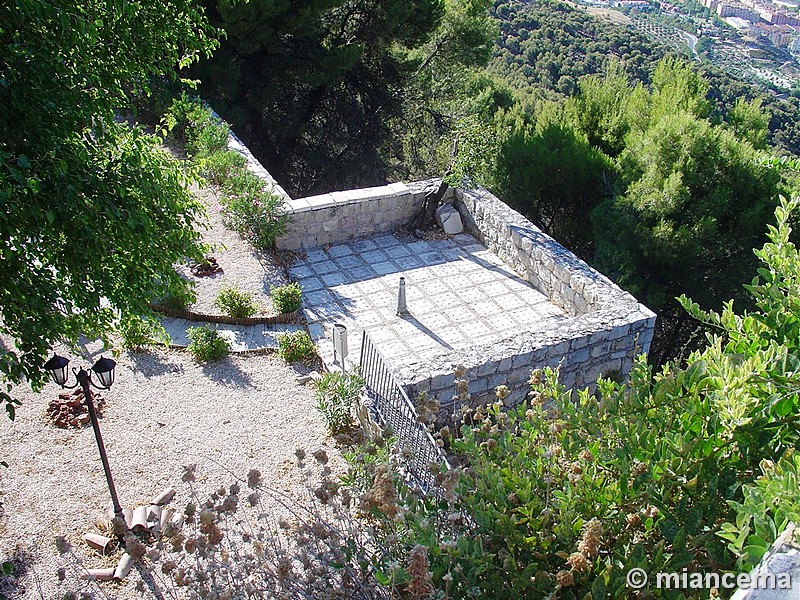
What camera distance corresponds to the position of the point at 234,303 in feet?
24.4

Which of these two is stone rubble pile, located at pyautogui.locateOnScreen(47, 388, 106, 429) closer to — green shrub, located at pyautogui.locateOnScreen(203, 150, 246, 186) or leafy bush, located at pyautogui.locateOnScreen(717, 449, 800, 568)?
green shrub, located at pyautogui.locateOnScreen(203, 150, 246, 186)

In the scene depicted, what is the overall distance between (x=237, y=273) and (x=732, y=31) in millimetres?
59429

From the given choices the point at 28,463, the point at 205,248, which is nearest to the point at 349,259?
the point at 205,248

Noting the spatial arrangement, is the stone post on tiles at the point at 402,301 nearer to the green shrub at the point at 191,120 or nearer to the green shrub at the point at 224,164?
the green shrub at the point at 224,164

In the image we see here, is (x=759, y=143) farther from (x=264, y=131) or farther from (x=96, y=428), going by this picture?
(x=96, y=428)

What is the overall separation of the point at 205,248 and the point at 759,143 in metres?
12.1

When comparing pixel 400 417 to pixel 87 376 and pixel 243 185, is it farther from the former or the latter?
pixel 243 185

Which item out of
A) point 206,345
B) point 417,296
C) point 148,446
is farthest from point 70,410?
point 417,296

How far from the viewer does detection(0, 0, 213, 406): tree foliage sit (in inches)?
148

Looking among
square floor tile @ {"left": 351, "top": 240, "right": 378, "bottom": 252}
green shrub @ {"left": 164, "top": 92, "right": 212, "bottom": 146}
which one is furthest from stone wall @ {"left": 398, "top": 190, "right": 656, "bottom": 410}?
green shrub @ {"left": 164, "top": 92, "right": 212, "bottom": 146}

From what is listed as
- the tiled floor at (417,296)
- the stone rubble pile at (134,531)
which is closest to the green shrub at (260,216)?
the tiled floor at (417,296)

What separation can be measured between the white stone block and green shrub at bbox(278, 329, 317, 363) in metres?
3.28

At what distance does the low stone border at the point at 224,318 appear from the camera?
7457mm

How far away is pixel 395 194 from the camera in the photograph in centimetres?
932
